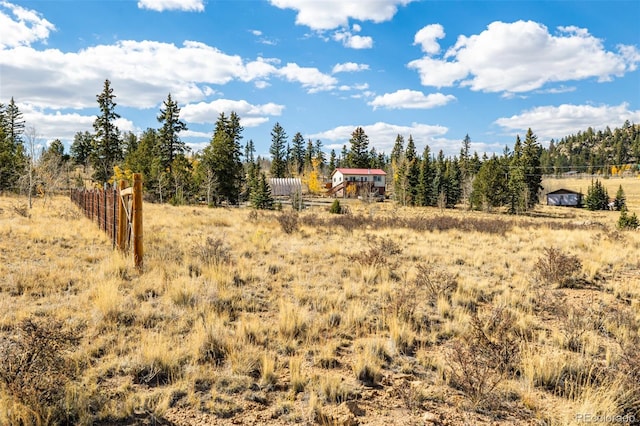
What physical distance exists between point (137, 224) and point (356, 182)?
67.8 metres

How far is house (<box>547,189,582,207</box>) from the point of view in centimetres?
8206

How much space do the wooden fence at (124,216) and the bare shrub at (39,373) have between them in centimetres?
386

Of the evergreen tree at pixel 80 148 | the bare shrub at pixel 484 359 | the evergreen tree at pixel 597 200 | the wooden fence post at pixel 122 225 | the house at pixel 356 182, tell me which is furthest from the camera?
the evergreen tree at pixel 80 148

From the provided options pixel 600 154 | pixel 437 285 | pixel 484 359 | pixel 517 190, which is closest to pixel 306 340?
pixel 484 359

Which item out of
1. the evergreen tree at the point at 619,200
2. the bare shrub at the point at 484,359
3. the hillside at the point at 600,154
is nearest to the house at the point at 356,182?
the evergreen tree at the point at 619,200

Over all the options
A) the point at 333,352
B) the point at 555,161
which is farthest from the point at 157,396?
the point at 555,161

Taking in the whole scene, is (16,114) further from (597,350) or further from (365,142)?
(597,350)

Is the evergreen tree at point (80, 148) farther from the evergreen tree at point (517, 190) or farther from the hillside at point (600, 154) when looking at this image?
the hillside at point (600, 154)

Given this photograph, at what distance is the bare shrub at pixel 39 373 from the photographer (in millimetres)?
3135

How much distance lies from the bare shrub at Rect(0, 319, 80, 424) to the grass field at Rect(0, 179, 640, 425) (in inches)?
0.7

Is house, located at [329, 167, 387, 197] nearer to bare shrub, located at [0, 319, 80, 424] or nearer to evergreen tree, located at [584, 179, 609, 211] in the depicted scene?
evergreen tree, located at [584, 179, 609, 211]

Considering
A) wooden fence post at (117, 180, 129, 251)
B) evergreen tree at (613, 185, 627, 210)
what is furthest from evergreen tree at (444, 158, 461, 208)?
wooden fence post at (117, 180, 129, 251)

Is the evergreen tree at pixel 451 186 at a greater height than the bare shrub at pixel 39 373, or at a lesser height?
greater

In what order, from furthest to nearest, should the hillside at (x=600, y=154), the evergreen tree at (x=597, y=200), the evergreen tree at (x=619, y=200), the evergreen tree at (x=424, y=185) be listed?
the hillside at (x=600, y=154)
the evergreen tree at (x=597, y=200)
the evergreen tree at (x=619, y=200)
the evergreen tree at (x=424, y=185)
